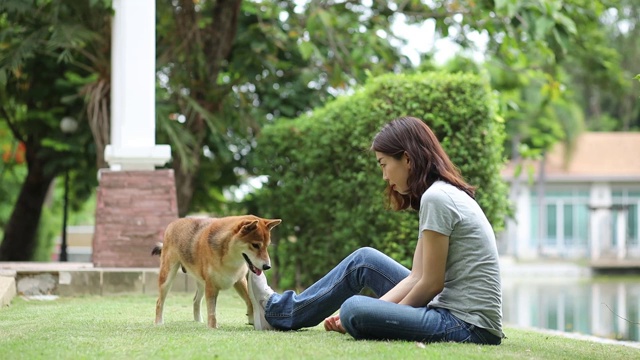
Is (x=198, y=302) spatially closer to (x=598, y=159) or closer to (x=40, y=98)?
(x=40, y=98)

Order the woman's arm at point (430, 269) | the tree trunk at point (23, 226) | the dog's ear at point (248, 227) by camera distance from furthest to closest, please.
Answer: the tree trunk at point (23, 226), the dog's ear at point (248, 227), the woman's arm at point (430, 269)

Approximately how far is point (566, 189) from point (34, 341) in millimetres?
46393

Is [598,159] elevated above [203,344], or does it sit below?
above

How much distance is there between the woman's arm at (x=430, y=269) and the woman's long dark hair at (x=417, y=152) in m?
0.35

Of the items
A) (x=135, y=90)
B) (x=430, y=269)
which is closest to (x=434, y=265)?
(x=430, y=269)

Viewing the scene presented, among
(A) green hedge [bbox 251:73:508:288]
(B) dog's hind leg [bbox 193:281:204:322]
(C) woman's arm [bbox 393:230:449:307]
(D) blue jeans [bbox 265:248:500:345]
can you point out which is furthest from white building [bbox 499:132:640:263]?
(C) woman's arm [bbox 393:230:449:307]

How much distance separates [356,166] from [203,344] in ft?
21.1

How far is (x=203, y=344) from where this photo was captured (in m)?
5.75

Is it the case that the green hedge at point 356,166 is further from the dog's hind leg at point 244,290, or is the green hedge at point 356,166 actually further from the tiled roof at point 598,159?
the tiled roof at point 598,159

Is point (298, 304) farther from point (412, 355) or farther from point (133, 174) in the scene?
point (133, 174)

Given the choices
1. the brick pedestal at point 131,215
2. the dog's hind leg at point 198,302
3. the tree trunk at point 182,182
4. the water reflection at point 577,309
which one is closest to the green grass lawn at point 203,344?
the dog's hind leg at point 198,302

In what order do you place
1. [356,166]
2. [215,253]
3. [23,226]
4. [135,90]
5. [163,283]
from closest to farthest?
[215,253], [163,283], [135,90], [356,166], [23,226]

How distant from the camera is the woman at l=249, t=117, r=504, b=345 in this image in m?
5.72

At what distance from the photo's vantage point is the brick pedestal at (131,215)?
1102 cm
